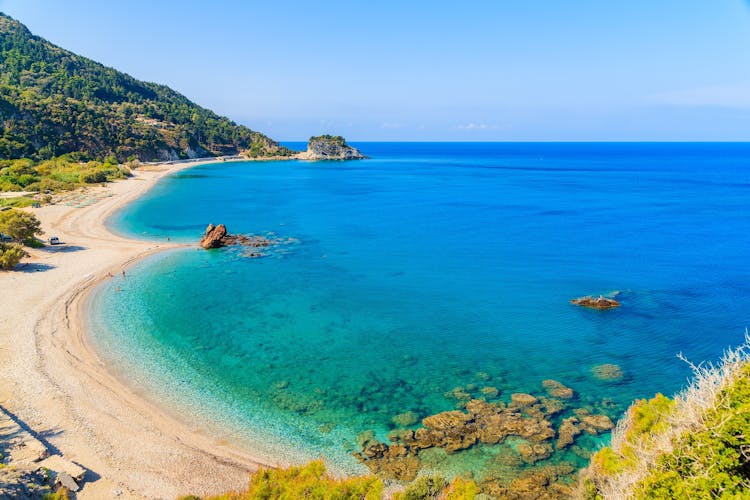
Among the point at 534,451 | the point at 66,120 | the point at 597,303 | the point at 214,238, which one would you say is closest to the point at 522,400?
the point at 534,451

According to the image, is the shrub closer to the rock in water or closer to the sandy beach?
the sandy beach

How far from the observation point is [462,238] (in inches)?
2498

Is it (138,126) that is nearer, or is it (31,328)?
(31,328)

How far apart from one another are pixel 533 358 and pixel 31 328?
117 feet

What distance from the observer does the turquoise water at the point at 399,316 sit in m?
24.5

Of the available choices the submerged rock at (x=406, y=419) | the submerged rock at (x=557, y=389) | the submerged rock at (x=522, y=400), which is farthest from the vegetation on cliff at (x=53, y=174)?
the submerged rock at (x=557, y=389)

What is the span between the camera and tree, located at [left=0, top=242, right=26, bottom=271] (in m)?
41.9

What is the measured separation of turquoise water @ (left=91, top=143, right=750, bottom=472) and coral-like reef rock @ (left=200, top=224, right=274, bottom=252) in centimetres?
302

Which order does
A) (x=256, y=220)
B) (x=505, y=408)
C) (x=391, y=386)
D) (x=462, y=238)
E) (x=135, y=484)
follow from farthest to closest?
(x=256, y=220), (x=462, y=238), (x=391, y=386), (x=505, y=408), (x=135, y=484)

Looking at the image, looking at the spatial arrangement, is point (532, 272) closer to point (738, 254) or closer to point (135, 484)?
point (738, 254)

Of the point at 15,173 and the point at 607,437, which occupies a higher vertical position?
the point at 15,173

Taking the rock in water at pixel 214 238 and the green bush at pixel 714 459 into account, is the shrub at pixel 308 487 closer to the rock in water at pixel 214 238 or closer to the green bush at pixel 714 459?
the green bush at pixel 714 459

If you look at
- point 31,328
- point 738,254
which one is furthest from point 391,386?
point 738,254

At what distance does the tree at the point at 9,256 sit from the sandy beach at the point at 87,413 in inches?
78.6
